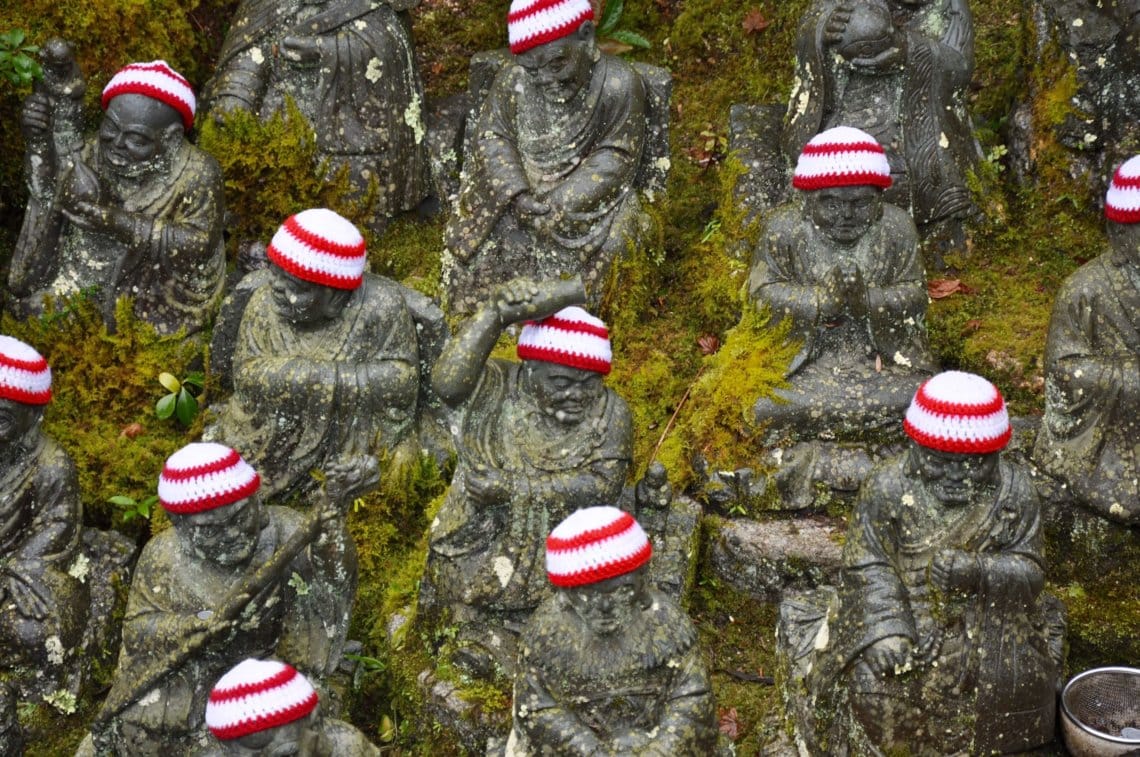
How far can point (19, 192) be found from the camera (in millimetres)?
15141

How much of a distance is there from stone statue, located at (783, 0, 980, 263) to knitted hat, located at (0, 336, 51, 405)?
555 cm

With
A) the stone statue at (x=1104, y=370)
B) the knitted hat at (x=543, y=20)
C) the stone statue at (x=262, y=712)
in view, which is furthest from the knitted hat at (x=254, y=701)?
the knitted hat at (x=543, y=20)

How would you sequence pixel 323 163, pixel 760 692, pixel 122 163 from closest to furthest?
pixel 760 692
pixel 122 163
pixel 323 163

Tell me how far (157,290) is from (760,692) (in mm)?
5323

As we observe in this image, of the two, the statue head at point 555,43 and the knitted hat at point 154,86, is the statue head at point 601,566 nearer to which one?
the statue head at point 555,43

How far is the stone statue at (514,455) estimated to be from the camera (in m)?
10.8

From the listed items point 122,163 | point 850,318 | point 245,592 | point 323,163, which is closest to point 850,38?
point 850,318

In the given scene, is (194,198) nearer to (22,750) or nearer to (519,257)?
(519,257)

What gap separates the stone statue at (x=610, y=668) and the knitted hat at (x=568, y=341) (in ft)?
4.40

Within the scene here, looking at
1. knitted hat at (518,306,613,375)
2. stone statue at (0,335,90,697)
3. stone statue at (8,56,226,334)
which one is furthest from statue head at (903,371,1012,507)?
stone statue at (8,56,226,334)

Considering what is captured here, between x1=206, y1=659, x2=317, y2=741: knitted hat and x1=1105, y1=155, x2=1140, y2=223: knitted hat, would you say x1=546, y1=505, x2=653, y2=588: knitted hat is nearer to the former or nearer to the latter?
x1=206, y1=659, x2=317, y2=741: knitted hat

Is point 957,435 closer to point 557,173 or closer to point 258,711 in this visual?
point 258,711

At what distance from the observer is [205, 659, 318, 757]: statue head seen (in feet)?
31.1

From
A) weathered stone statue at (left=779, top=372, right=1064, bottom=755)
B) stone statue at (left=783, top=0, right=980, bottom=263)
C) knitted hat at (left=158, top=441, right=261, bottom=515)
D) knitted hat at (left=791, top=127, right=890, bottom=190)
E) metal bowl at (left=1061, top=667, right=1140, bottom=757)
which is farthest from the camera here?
stone statue at (left=783, top=0, right=980, bottom=263)
